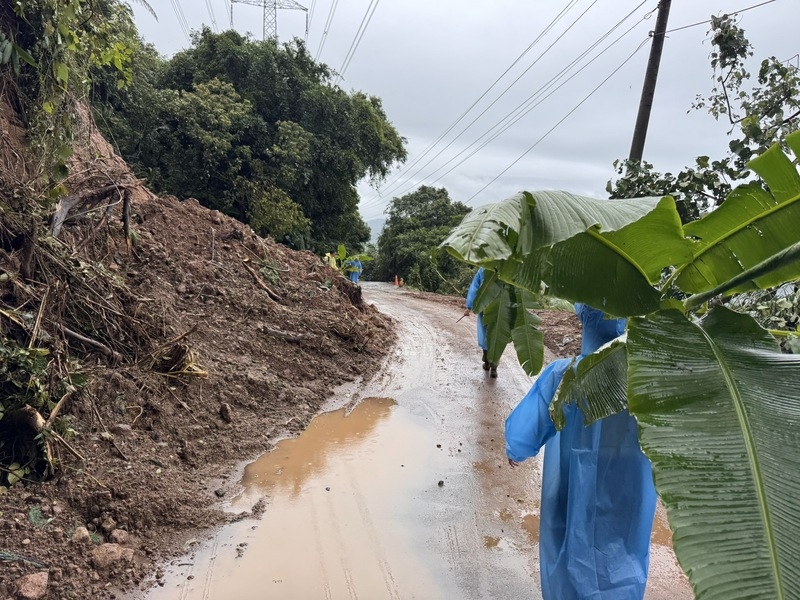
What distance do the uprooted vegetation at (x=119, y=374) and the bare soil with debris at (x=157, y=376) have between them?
0.05 ft

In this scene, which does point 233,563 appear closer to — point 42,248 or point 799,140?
point 42,248

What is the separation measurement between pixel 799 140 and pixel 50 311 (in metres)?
5.44

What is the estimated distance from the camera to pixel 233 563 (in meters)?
3.60

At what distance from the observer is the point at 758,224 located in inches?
67.2

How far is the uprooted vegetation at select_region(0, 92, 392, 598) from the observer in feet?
11.9

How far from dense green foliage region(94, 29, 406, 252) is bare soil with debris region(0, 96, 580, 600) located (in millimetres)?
7364

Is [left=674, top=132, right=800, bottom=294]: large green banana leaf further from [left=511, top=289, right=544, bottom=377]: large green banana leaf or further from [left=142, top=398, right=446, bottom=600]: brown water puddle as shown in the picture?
[left=142, top=398, right=446, bottom=600]: brown water puddle

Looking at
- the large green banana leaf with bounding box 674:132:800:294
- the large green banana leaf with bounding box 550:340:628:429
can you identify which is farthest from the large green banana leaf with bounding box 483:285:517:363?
the large green banana leaf with bounding box 674:132:800:294

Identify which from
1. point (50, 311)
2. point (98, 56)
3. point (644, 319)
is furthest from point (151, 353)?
point (644, 319)

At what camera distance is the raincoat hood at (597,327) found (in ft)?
7.98

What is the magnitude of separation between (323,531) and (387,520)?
53 centimetres

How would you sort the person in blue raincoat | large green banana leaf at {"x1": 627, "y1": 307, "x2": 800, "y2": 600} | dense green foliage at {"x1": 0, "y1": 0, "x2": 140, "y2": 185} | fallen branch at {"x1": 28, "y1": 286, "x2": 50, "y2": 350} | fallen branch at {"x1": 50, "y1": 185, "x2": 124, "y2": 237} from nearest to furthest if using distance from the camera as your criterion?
large green banana leaf at {"x1": 627, "y1": 307, "x2": 800, "y2": 600} → the person in blue raincoat → fallen branch at {"x1": 28, "y1": 286, "x2": 50, "y2": 350} → dense green foliage at {"x1": 0, "y1": 0, "x2": 140, "y2": 185} → fallen branch at {"x1": 50, "y1": 185, "x2": 124, "y2": 237}

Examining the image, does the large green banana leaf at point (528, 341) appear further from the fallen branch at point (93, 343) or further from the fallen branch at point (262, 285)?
the fallen branch at point (262, 285)

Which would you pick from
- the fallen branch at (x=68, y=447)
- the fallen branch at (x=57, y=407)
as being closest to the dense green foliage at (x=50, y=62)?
the fallen branch at (x=57, y=407)
